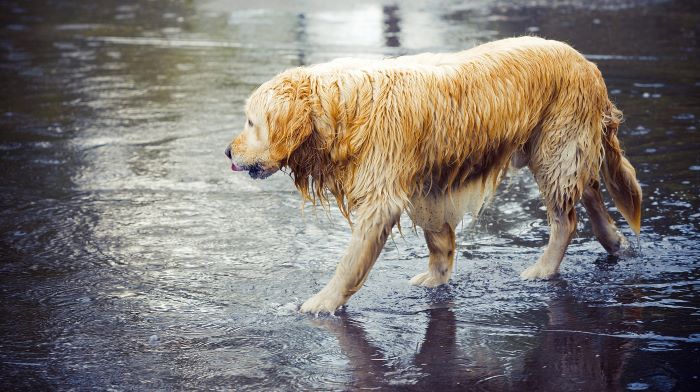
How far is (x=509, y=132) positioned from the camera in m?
5.25

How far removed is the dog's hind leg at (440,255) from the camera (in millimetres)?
5656

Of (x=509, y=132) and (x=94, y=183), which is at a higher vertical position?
(x=509, y=132)

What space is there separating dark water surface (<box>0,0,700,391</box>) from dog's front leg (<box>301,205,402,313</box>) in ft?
0.55

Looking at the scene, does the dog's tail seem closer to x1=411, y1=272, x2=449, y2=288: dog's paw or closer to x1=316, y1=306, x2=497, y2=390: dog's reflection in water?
x1=411, y1=272, x2=449, y2=288: dog's paw

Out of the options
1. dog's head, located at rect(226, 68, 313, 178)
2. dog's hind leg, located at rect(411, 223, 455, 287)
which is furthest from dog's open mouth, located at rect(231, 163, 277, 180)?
dog's hind leg, located at rect(411, 223, 455, 287)

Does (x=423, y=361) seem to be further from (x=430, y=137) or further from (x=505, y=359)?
(x=430, y=137)

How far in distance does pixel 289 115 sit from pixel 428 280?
4.82 ft

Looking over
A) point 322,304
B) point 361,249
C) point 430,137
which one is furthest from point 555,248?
point 322,304

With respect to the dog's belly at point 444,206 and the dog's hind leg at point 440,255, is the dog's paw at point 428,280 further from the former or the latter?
the dog's belly at point 444,206

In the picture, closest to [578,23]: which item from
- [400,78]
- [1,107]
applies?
[1,107]

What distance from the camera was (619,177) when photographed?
19.6 feet

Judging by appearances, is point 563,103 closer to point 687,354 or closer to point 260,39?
point 687,354

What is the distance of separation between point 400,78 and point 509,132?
715 millimetres

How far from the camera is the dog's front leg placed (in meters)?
4.98
